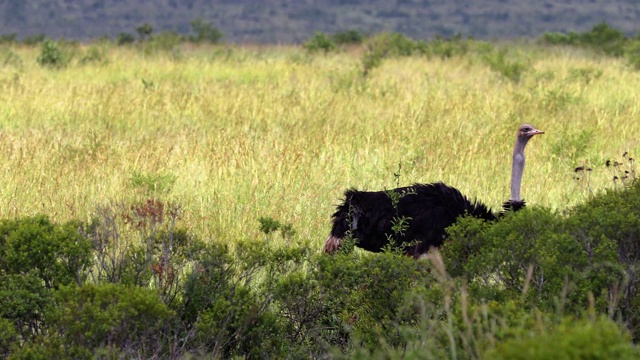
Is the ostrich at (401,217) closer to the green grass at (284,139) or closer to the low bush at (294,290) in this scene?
the green grass at (284,139)

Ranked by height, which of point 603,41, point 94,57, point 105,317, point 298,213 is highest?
point 603,41

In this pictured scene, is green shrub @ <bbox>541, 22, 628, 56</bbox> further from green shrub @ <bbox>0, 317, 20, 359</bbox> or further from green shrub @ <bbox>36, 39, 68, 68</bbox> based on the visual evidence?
green shrub @ <bbox>0, 317, 20, 359</bbox>

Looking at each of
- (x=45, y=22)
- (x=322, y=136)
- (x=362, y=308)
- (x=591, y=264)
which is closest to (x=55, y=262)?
(x=362, y=308)

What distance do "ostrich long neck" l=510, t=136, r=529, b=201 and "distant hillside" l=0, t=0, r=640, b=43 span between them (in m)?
70.2

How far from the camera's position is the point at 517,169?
254 inches

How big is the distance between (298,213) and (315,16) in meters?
84.1

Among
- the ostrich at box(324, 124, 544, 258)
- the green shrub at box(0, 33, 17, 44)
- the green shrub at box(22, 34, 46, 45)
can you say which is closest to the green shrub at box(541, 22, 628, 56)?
the green shrub at box(0, 33, 17, 44)

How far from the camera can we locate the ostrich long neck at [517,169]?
6281 mm

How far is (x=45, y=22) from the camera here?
81500 mm

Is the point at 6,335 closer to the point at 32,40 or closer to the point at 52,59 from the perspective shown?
the point at 52,59

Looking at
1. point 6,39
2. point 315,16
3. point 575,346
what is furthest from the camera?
point 315,16

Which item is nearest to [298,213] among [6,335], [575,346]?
[6,335]

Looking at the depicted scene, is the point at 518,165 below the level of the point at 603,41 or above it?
below

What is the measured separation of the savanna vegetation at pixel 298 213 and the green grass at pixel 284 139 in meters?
0.03
